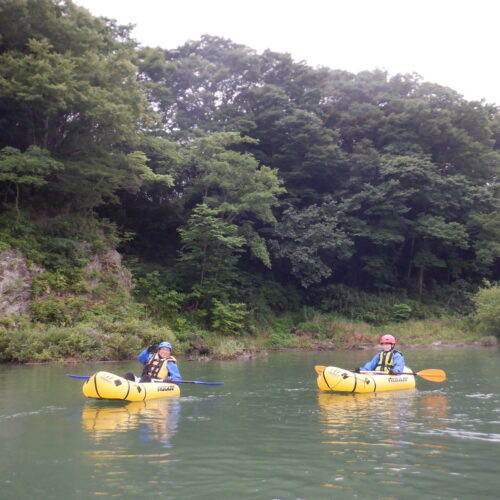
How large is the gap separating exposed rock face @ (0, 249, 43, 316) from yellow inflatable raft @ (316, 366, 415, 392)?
1056 cm

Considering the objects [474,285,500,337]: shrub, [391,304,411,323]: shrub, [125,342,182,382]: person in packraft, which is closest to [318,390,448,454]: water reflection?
[125,342,182,382]: person in packraft

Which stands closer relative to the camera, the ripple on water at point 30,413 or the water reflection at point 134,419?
the water reflection at point 134,419

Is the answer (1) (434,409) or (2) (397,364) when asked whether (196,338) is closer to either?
(2) (397,364)

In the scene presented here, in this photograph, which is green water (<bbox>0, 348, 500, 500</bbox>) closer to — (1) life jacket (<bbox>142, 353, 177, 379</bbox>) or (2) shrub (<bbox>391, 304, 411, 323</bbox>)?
(1) life jacket (<bbox>142, 353, 177, 379</bbox>)

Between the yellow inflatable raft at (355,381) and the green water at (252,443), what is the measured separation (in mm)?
209

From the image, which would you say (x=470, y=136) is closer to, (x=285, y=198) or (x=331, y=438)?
(x=285, y=198)

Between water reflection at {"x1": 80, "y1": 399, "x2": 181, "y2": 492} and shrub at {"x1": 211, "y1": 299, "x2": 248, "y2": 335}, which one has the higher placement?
shrub at {"x1": 211, "y1": 299, "x2": 248, "y2": 335}

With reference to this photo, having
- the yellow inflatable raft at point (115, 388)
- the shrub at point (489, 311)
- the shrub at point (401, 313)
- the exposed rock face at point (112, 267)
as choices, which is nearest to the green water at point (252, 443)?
the yellow inflatable raft at point (115, 388)

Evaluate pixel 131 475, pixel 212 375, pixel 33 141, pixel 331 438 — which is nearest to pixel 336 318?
pixel 212 375

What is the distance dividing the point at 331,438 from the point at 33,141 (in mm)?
17256

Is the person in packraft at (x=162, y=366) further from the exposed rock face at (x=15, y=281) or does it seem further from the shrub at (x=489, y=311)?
the shrub at (x=489, y=311)

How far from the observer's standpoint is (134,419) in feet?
26.8

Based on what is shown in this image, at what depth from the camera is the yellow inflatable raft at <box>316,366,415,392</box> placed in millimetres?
10375

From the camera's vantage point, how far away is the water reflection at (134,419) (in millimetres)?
7137
